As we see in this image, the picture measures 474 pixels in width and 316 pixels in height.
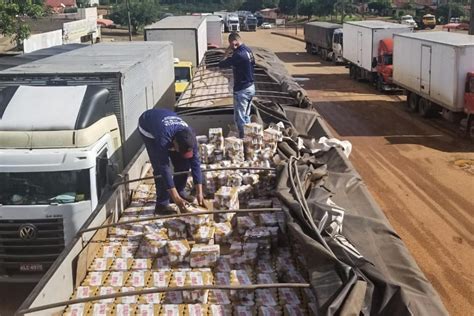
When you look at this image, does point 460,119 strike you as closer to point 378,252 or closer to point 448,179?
point 448,179

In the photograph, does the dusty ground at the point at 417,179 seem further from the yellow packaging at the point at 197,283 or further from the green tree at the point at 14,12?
the green tree at the point at 14,12

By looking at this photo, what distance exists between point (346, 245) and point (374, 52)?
91.5 ft

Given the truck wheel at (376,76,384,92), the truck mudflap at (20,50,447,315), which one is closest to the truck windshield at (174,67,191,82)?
the truck wheel at (376,76,384,92)

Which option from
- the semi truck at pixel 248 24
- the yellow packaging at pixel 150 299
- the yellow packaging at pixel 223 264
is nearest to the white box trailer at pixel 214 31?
the yellow packaging at pixel 223 264

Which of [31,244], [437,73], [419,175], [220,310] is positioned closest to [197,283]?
[220,310]

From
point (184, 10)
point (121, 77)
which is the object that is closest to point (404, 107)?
point (121, 77)

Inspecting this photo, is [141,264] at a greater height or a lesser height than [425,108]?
greater

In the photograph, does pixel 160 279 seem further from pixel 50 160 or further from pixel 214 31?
pixel 214 31

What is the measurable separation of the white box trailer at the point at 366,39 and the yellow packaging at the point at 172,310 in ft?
92.9

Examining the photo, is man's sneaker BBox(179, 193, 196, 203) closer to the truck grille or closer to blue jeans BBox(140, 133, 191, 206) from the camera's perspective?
blue jeans BBox(140, 133, 191, 206)

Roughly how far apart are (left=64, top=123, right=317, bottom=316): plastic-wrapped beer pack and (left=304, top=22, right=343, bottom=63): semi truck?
3587 cm

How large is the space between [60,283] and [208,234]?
6.35ft

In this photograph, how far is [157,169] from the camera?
8539mm

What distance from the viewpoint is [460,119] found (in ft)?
73.0
